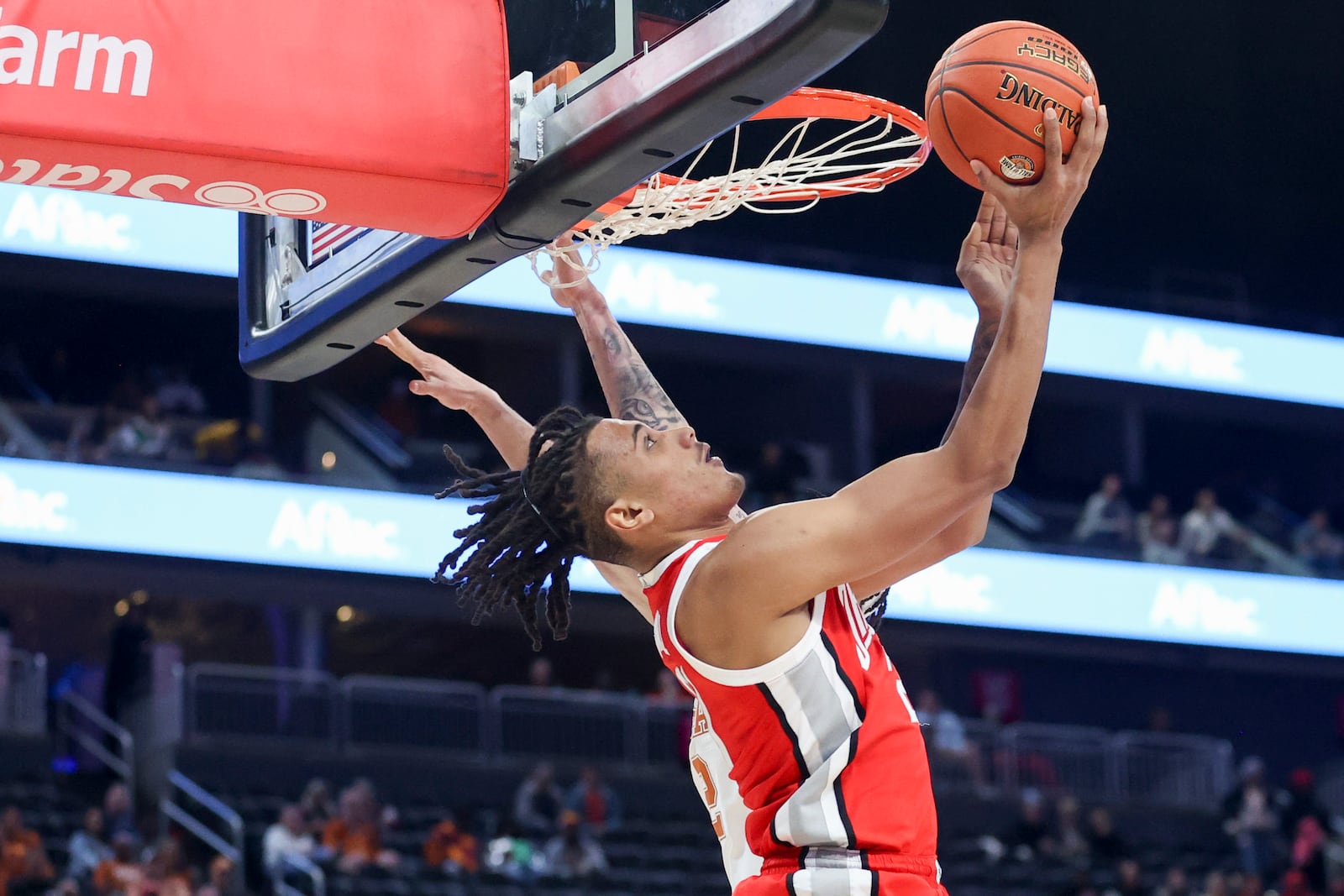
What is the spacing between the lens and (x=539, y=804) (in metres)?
12.8

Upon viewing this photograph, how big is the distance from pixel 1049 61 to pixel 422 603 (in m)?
12.7

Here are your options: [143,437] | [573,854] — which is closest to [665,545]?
[573,854]

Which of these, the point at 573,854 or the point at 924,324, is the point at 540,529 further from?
the point at 924,324

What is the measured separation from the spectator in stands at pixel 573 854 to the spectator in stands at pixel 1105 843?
3.99 m

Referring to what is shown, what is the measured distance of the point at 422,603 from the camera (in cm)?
1546

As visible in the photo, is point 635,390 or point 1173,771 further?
point 1173,771

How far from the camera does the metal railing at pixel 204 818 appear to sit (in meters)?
11.7

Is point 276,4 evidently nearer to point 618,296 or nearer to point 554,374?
point 618,296

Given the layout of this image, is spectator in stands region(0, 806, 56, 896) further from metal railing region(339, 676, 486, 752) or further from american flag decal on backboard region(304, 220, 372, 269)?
american flag decal on backboard region(304, 220, 372, 269)

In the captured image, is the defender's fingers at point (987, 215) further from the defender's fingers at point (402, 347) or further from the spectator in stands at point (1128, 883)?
the spectator in stands at point (1128, 883)

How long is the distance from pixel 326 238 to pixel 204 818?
918 cm

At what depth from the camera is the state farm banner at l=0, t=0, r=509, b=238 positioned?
3232 mm

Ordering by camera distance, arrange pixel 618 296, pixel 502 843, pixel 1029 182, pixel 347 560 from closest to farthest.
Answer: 1. pixel 1029 182
2. pixel 502 843
3. pixel 347 560
4. pixel 618 296

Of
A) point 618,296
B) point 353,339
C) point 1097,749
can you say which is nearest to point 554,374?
point 618,296
